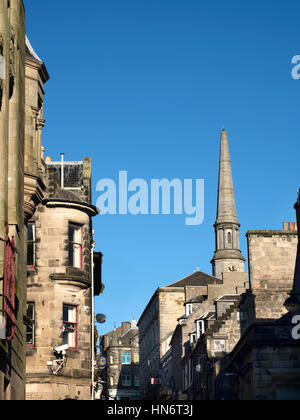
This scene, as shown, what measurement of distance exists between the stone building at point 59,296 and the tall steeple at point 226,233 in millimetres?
111190

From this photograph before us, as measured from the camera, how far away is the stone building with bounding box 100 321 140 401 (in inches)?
4993

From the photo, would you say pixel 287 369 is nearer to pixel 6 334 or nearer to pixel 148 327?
pixel 6 334

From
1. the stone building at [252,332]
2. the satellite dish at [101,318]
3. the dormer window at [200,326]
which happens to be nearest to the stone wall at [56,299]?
the satellite dish at [101,318]

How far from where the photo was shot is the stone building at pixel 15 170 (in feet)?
68.1

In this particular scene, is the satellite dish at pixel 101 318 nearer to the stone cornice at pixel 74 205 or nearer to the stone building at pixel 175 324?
the stone cornice at pixel 74 205

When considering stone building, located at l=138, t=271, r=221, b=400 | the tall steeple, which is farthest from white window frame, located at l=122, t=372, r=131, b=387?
the tall steeple

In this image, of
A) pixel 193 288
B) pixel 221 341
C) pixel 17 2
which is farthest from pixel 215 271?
pixel 17 2

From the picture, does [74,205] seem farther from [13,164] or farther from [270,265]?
[270,265]

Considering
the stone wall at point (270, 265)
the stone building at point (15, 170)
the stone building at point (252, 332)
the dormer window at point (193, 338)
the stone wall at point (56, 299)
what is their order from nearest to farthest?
the stone building at point (15, 170), the stone building at point (252, 332), the stone wall at point (56, 299), the stone wall at point (270, 265), the dormer window at point (193, 338)

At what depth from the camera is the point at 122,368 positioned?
430 ft

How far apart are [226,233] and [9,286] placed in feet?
437

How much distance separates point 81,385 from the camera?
35.8 metres

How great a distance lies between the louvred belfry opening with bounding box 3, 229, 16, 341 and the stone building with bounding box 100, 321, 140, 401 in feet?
350
